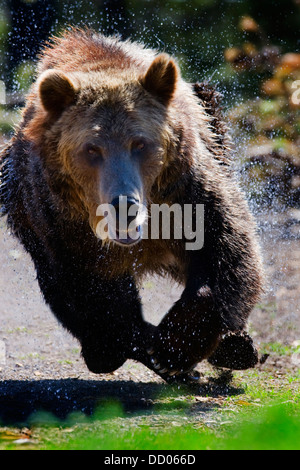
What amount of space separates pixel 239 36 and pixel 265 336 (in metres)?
4.78

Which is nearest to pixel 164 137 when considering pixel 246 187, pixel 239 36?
pixel 246 187

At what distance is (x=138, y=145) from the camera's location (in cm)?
409

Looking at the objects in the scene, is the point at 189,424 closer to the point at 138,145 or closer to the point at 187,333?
the point at 187,333

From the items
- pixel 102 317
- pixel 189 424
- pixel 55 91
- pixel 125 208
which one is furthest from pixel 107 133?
pixel 189 424

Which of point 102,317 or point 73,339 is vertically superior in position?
point 102,317

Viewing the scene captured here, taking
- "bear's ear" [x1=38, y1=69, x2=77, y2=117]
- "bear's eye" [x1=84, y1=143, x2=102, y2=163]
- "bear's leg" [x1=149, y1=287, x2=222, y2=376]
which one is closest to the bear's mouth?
"bear's eye" [x1=84, y1=143, x2=102, y2=163]

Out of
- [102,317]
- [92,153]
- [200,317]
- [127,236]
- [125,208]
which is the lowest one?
[102,317]

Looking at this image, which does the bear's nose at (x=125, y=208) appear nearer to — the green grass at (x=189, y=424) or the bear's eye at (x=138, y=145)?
the bear's eye at (x=138, y=145)

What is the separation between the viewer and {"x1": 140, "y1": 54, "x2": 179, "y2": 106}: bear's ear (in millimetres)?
4234

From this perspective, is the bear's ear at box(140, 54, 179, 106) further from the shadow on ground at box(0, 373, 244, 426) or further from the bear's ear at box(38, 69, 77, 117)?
the shadow on ground at box(0, 373, 244, 426)

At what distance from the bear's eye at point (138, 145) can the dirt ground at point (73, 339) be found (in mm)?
1411

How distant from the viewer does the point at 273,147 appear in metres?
9.48

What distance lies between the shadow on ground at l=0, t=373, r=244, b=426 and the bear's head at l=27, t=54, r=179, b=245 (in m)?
0.97

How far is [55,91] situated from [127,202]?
858 millimetres
